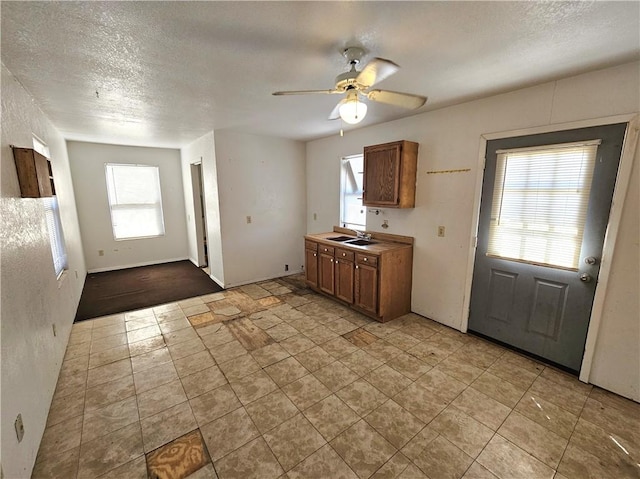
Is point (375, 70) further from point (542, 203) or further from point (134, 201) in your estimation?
point (134, 201)

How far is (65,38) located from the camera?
5.30 feet

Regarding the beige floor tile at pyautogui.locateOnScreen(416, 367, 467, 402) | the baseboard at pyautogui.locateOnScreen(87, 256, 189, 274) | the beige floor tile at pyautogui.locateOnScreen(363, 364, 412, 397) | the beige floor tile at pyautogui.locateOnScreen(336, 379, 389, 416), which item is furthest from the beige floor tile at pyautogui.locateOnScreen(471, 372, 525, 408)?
the baseboard at pyautogui.locateOnScreen(87, 256, 189, 274)

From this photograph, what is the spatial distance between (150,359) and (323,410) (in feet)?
5.75

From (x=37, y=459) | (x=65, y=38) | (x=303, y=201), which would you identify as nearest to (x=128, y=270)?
(x=303, y=201)

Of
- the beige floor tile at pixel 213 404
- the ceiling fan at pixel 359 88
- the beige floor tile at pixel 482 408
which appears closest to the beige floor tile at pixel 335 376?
the beige floor tile at pixel 213 404

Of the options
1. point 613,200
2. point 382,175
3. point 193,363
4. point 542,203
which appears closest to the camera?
point 613,200

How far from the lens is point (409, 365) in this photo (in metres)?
2.49

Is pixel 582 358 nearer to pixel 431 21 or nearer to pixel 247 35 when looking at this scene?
pixel 431 21

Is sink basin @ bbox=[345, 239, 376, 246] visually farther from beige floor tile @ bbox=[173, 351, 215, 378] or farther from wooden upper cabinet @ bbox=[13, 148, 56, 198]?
wooden upper cabinet @ bbox=[13, 148, 56, 198]

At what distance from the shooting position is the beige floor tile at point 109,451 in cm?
158

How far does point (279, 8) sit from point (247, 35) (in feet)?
1.07

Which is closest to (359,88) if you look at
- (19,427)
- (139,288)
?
(19,427)

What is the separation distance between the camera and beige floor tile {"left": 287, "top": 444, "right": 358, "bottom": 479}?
1530 millimetres

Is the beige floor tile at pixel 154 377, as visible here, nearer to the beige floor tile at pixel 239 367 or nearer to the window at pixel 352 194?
the beige floor tile at pixel 239 367
